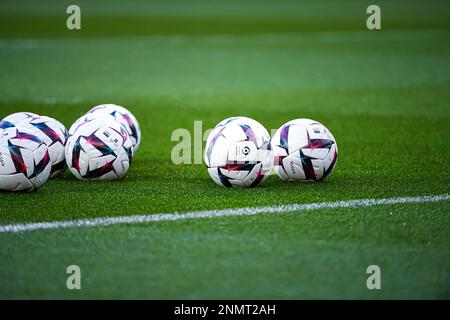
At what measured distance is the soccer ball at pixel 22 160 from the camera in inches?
314

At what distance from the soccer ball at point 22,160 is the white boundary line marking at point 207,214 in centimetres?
107

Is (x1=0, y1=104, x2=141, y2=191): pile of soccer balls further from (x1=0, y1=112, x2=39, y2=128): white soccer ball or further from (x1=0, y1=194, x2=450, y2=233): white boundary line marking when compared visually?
(x1=0, y1=194, x2=450, y2=233): white boundary line marking

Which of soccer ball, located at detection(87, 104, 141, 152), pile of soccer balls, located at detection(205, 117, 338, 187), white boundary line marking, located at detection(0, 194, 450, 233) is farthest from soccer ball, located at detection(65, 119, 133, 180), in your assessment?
white boundary line marking, located at detection(0, 194, 450, 233)

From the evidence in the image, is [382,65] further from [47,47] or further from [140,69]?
[47,47]

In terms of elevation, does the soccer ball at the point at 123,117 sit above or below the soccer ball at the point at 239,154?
above

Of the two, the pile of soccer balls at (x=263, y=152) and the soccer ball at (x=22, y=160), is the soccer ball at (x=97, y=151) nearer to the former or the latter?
the soccer ball at (x=22, y=160)

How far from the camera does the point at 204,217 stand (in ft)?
23.8

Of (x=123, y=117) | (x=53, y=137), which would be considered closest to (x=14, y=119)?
(x=53, y=137)

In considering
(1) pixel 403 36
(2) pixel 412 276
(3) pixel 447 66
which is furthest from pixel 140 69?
(2) pixel 412 276

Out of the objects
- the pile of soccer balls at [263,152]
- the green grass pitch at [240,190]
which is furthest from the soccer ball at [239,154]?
the green grass pitch at [240,190]

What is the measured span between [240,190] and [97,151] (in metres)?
1.59

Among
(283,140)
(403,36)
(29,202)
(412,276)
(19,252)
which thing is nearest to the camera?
(412,276)

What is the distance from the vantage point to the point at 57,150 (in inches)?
343

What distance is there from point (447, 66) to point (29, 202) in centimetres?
1425
